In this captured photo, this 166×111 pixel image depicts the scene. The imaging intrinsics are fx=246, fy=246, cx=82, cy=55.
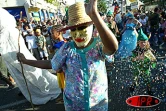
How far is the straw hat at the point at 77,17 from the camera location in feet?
6.27

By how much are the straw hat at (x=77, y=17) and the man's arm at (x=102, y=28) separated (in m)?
0.31

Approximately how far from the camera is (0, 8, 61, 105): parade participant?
4457 mm

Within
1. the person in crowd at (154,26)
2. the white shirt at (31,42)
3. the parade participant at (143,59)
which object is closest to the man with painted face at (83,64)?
the parade participant at (143,59)

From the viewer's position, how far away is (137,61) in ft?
14.2

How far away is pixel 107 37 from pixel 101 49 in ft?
0.88

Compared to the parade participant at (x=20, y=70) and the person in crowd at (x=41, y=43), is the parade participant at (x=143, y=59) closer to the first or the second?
the parade participant at (x=20, y=70)

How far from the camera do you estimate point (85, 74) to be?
193cm

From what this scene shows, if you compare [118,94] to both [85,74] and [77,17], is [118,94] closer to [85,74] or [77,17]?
[85,74]

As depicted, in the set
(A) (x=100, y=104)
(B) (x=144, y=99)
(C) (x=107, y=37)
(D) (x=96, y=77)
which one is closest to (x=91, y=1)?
(C) (x=107, y=37)

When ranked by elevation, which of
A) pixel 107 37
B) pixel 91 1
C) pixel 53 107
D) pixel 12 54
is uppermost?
pixel 91 1

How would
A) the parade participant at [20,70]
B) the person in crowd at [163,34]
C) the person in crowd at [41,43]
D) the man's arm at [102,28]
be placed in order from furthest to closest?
the person in crowd at [163,34] → the person in crowd at [41,43] → the parade participant at [20,70] → the man's arm at [102,28]

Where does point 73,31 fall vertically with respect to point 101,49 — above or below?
above

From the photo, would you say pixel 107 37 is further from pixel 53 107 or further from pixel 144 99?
pixel 53 107

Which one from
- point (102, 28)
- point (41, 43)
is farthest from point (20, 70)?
point (41, 43)
